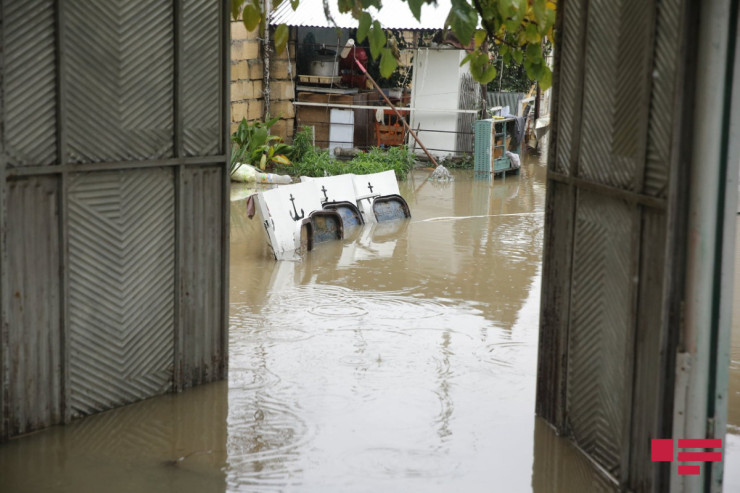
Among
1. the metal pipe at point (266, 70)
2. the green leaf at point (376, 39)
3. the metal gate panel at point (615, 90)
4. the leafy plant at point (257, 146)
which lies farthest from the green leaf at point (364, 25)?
the metal pipe at point (266, 70)

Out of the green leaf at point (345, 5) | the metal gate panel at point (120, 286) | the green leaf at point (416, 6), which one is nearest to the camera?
the green leaf at point (416, 6)

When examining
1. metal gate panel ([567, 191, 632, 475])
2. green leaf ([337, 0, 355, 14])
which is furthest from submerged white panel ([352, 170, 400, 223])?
green leaf ([337, 0, 355, 14])

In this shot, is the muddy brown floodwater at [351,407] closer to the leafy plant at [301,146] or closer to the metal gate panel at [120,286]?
the metal gate panel at [120,286]

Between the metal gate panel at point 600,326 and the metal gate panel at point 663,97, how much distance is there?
47cm

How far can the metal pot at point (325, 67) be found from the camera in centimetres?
2055

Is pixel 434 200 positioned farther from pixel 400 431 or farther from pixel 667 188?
pixel 667 188

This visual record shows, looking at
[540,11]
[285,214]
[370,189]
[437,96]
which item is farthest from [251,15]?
[437,96]

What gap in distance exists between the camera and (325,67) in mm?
20625

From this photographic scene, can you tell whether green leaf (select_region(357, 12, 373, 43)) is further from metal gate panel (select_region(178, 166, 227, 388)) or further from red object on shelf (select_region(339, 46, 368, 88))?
red object on shelf (select_region(339, 46, 368, 88))

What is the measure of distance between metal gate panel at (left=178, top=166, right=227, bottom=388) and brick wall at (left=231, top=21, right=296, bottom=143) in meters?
11.5

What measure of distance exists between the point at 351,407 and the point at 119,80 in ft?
9.41

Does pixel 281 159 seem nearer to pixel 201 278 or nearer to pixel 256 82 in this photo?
→ pixel 256 82

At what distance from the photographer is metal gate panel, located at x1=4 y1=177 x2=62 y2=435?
5578 mm

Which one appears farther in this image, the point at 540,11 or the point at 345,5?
the point at 540,11
